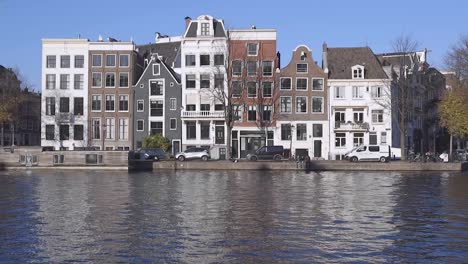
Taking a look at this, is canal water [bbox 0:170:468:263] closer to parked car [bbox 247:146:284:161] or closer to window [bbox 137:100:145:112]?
parked car [bbox 247:146:284:161]

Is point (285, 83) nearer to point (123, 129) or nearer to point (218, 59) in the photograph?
point (218, 59)

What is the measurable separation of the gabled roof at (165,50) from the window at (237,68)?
14440 millimetres

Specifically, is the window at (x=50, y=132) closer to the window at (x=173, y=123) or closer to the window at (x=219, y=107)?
Answer: the window at (x=173, y=123)

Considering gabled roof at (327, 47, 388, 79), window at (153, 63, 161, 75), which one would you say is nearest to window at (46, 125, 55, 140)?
window at (153, 63, 161, 75)

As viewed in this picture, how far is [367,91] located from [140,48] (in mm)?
42531

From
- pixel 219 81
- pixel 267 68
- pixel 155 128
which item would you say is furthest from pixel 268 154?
pixel 155 128

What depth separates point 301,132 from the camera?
88.1 metres

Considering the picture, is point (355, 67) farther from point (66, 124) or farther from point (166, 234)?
point (166, 234)

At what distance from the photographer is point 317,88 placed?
8800 centimetres

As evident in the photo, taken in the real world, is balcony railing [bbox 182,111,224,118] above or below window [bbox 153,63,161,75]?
below

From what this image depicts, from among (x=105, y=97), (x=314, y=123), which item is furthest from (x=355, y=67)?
(x=105, y=97)

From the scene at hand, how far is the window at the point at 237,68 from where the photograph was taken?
88613 millimetres

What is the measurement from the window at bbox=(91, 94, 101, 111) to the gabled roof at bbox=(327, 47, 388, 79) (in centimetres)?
3425

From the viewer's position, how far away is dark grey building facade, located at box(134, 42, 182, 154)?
90.4 metres
